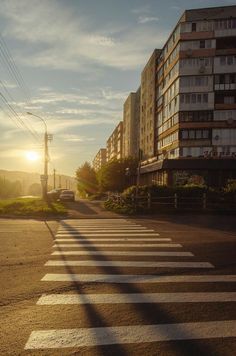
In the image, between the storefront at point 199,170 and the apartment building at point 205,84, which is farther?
the apartment building at point 205,84

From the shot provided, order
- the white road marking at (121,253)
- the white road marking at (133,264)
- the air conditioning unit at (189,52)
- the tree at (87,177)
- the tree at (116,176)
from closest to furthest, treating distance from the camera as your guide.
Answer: the white road marking at (133,264) → the white road marking at (121,253) → the air conditioning unit at (189,52) → the tree at (116,176) → the tree at (87,177)

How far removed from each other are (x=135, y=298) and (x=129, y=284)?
1.02 m

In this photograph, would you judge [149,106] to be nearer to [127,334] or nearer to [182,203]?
[182,203]

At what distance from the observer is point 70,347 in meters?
5.38

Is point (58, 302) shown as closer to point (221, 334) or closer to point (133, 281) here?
point (133, 281)

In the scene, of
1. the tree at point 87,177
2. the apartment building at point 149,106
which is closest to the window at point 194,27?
the apartment building at point 149,106

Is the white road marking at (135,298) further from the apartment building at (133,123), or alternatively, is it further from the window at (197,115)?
the apartment building at (133,123)

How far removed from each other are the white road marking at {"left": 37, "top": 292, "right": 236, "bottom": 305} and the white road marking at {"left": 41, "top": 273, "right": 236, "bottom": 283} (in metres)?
1.05

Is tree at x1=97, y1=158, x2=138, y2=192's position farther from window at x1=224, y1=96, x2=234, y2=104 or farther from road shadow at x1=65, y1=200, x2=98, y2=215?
road shadow at x1=65, y1=200, x2=98, y2=215

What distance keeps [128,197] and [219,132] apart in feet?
105

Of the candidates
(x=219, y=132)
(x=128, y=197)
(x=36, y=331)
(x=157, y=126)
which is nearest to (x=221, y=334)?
(x=36, y=331)

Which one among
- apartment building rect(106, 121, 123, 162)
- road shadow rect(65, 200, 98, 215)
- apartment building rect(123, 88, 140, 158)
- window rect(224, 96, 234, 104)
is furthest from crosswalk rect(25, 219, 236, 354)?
apartment building rect(106, 121, 123, 162)

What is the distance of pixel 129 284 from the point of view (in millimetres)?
8617

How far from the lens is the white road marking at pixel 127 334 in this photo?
555 cm
